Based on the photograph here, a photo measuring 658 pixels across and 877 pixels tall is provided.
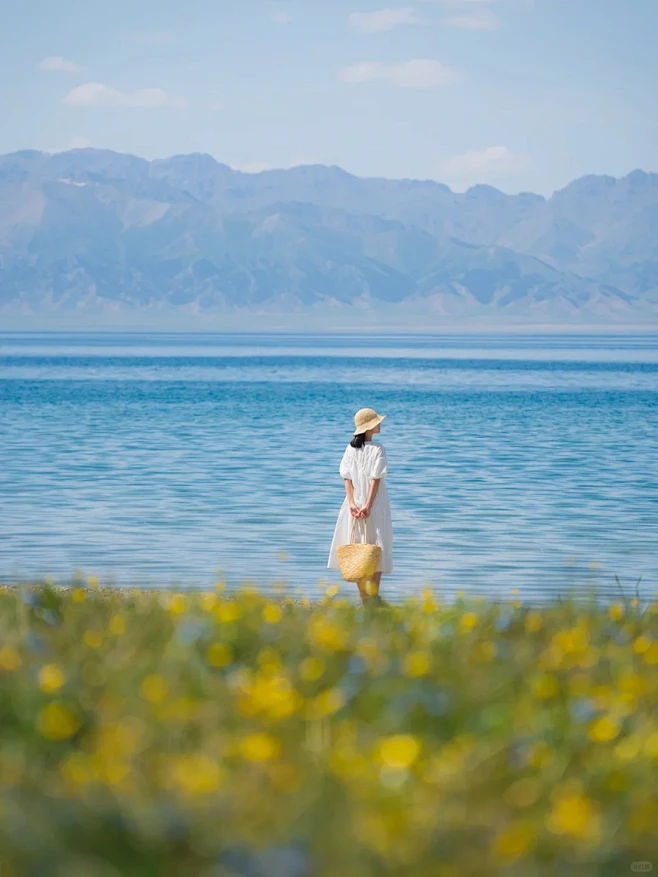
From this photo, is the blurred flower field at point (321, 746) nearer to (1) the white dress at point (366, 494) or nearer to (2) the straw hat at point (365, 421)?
(1) the white dress at point (366, 494)

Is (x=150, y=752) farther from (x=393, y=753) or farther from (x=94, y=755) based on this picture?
(x=393, y=753)

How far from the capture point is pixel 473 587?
51.2ft

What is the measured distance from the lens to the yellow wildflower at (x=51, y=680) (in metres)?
5.99

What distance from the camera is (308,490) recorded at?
27.4m

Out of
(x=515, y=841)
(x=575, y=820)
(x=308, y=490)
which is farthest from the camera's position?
(x=308, y=490)

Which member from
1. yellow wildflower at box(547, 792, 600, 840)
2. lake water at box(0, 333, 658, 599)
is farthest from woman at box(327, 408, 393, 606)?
yellow wildflower at box(547, 792, 600, 840)

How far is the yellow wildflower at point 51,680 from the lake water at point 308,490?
650cm

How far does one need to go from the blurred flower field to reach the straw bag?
3283 millimetres

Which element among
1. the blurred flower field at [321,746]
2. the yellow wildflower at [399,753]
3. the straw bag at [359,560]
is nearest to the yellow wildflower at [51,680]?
the blurred flower field at [321,746]

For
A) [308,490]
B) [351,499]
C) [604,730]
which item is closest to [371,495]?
[351,499]

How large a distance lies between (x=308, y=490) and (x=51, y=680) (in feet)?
70.2

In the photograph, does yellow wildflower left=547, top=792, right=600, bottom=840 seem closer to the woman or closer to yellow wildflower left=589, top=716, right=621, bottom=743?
yellow wildflower left=589, top=716, right=621, bottom=743

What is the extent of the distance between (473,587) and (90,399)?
55900 millimetres

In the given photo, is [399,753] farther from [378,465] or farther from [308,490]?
[308,490]
